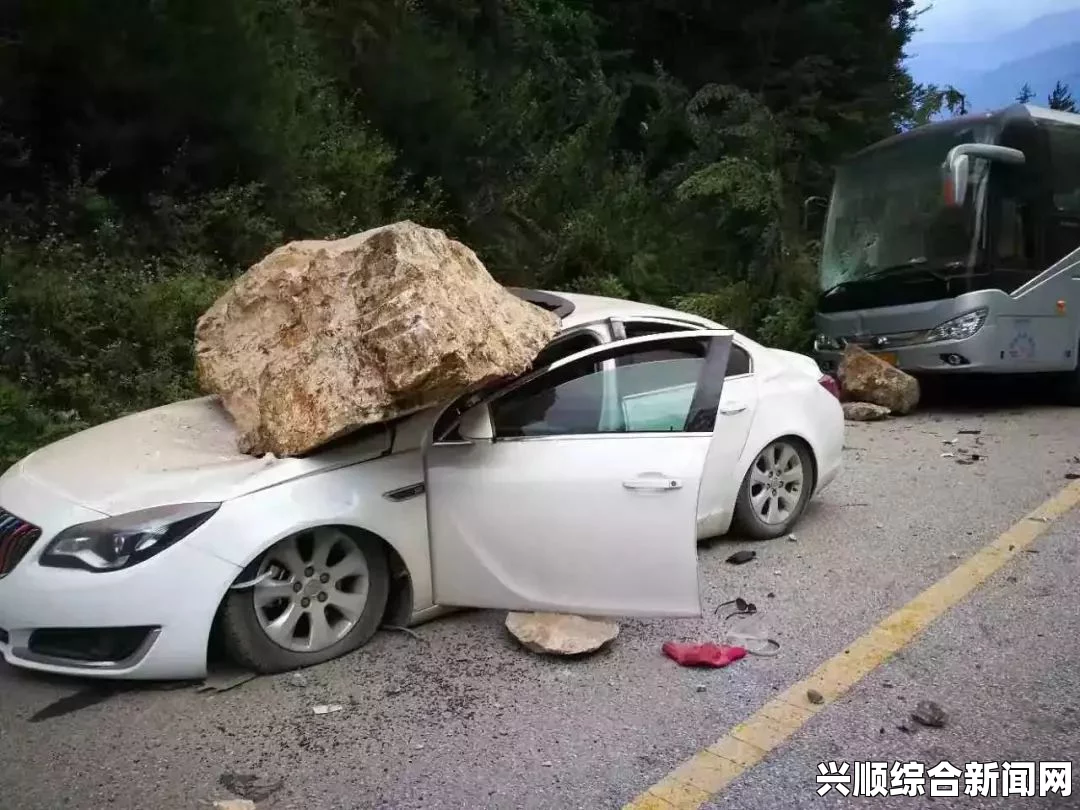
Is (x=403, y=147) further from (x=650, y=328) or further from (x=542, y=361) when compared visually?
(x=542, y=361)

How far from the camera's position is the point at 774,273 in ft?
40.0

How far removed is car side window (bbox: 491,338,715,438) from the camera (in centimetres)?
411

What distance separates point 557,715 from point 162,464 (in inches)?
73.5

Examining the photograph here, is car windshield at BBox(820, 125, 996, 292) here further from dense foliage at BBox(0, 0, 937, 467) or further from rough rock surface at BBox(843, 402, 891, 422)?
dense foliage at BBox(0, 0, 937, 467)

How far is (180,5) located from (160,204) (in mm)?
1885

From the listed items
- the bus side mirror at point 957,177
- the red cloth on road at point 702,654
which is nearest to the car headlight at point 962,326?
the bus side mirror at point 957,177

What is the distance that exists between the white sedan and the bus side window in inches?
252

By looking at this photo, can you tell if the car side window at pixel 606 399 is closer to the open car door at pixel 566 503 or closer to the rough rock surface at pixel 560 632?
the open car door at pixel 566 503

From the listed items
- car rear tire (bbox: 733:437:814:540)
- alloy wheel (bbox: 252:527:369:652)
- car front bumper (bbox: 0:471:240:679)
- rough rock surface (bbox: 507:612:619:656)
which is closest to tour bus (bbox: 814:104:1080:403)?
car rear tire (bbox: 733:437:814:540)

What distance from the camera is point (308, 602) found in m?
3.82

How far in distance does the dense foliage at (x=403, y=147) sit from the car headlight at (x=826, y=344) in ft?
2.98

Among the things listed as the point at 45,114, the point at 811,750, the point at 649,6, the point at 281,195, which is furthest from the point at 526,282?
the point at 811,750

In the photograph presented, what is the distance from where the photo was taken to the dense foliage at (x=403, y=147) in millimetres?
7574

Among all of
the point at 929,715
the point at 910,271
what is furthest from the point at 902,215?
the point at 929,715
